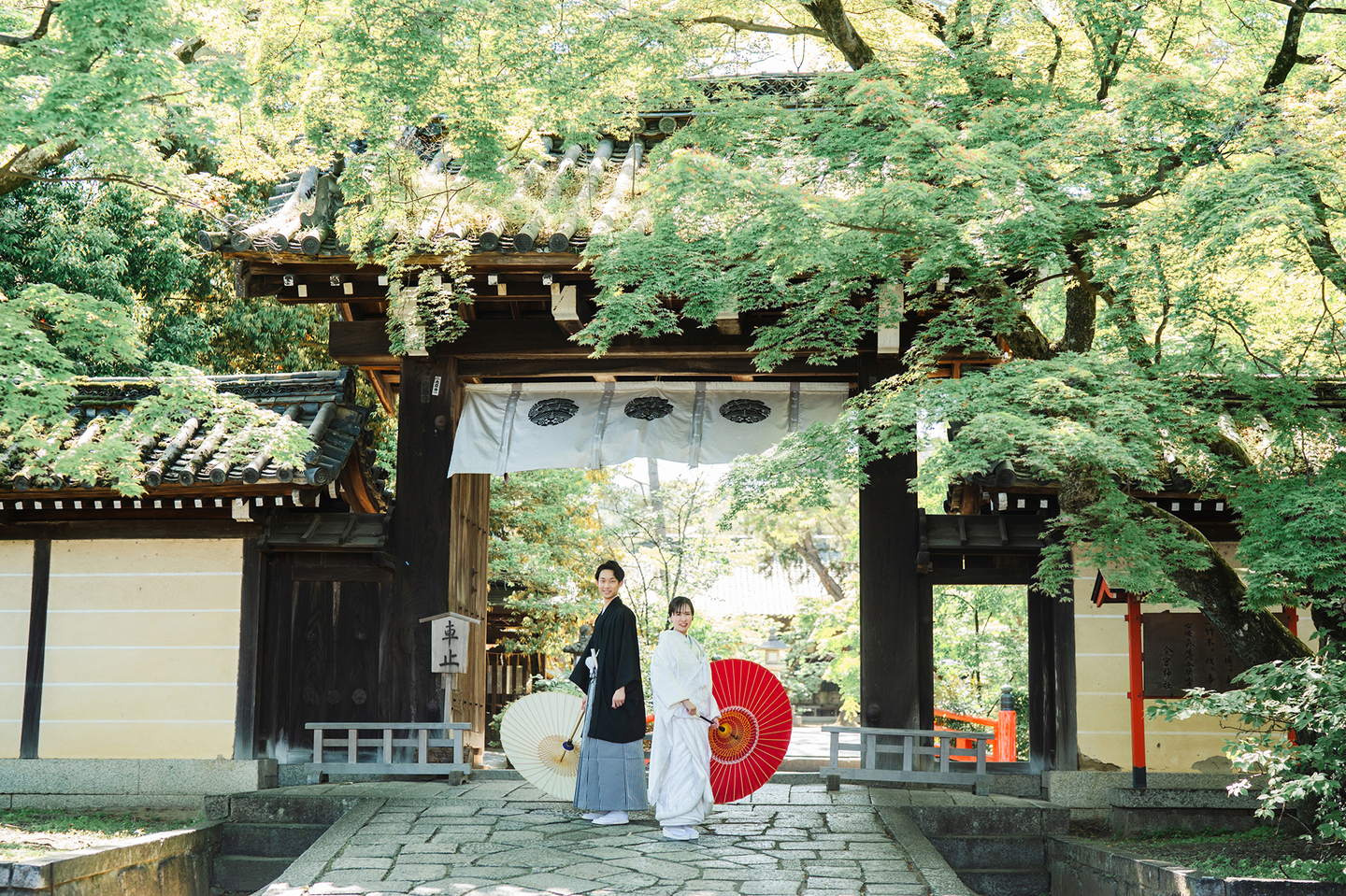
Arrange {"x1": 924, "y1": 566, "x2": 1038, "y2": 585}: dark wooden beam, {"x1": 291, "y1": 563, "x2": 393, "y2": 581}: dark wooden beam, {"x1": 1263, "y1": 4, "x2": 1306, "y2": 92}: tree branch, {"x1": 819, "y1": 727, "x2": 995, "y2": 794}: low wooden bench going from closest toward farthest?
1. {"x1": 1263, "y1": 4, "x2": 1306, "y2": 92}: tree branch
2. {"x1": 819, "y1": 727, "x2": 995, "y2": 794}: low wooden bench
3. {"x1": 924, "y1": 566, "x2": 1038, "y2": 585}: dark wooden beam
4. {"x1": 291, "y1": 563, "x2": 393, "y2": 581}: dark wooden beam

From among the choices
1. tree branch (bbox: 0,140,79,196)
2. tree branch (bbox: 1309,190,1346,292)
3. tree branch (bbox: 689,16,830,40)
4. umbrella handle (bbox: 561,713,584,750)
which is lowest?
umbrella handle (bbox: 561,713,584,750)

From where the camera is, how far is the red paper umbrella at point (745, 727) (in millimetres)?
7125

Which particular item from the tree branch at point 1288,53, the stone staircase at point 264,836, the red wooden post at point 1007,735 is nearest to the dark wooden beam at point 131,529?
the stone staircase at point 264,836

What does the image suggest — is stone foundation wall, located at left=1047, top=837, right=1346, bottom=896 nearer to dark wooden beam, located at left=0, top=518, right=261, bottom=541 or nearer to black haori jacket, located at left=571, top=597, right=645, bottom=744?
black haori jacket, located at left=571, top=597, right=645, bottom=744

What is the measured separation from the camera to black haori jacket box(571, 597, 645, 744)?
22.5 feet

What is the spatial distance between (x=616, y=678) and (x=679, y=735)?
1.77ft

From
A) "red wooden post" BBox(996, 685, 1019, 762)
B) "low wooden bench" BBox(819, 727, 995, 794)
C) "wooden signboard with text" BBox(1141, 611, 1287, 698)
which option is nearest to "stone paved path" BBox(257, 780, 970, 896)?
"low wooden bench" BBox(819, 727, 995, 794)

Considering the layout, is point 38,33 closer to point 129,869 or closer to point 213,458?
point 213,458

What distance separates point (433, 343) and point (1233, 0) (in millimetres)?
6598

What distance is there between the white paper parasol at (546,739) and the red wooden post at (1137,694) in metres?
4.23

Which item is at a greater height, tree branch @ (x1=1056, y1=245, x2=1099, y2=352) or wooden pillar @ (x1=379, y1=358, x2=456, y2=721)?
tree branch @ (x1=1056, y1=245, x2=1099, y2=352)

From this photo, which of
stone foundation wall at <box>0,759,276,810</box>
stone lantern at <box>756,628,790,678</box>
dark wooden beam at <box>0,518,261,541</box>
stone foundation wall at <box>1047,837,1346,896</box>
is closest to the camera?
stone foundation wall at <box>1047,837,1346,896</box>

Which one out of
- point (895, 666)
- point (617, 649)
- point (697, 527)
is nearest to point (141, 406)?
point (617, 649)

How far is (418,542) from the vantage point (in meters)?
9.15
